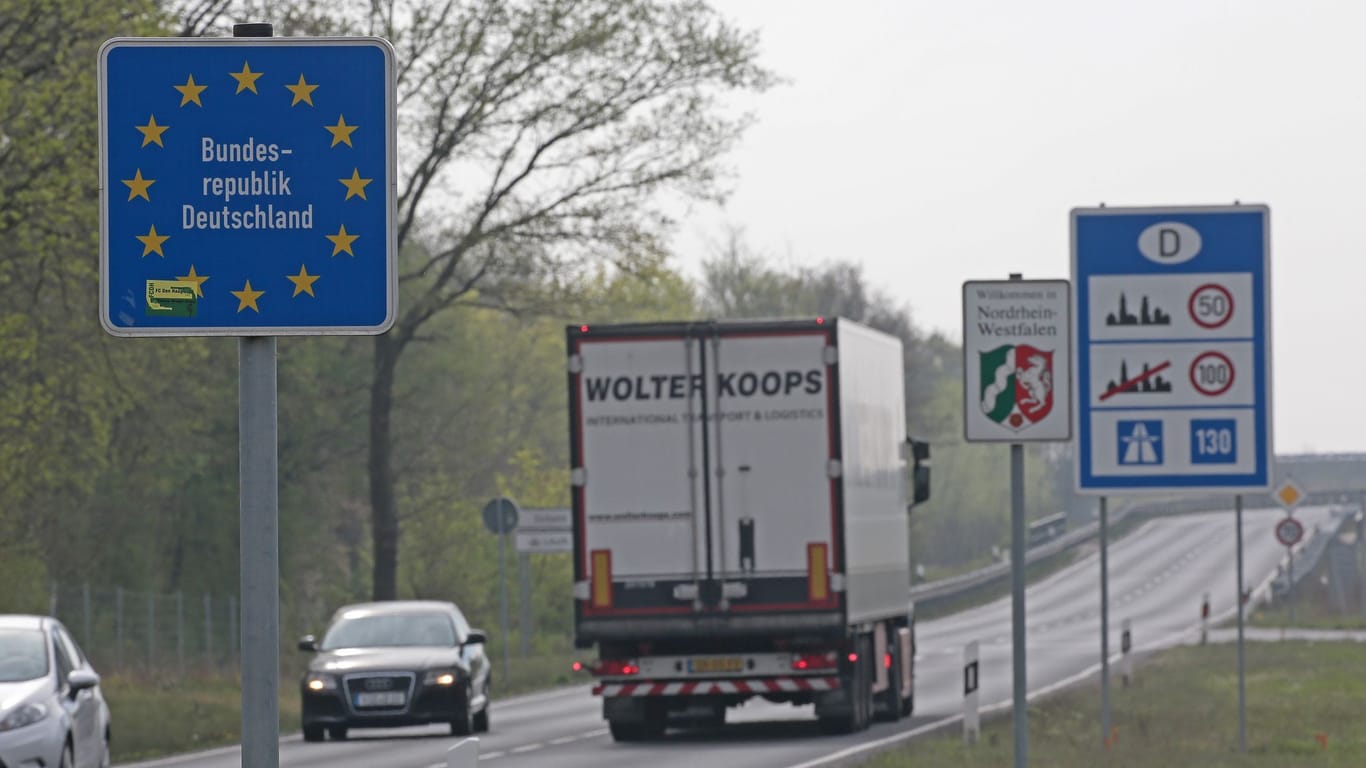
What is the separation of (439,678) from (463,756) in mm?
20238

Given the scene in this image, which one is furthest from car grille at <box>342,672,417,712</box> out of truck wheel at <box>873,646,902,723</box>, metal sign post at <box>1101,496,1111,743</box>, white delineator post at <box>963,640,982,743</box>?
metal sign post at <box>1101,496,1111,743</box>

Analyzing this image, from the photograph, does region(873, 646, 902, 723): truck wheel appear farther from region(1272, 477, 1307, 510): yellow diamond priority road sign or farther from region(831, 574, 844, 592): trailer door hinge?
region(1272, 477, 1307, 510): yellow diamond priority road sign

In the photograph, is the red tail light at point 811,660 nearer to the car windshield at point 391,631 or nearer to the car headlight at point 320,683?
the car windshield at point 391,631

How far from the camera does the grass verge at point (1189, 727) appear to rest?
64.5 feet

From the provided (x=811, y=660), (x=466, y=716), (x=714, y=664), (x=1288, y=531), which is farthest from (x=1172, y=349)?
(x=1288, y=531)

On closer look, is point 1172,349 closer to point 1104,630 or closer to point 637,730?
point 1104,630

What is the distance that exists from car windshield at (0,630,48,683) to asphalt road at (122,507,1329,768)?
4301mm

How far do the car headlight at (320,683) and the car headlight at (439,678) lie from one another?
1017mm

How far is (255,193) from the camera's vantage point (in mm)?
6352

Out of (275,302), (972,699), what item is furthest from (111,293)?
(972,699)

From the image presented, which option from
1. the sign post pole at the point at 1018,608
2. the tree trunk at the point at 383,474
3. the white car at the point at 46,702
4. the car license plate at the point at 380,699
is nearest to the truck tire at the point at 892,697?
the car license plate at the point at 380,699

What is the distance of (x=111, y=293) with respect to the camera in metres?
6.33

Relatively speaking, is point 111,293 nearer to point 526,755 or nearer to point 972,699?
point 972,699

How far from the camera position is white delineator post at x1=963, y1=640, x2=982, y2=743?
2092cm
